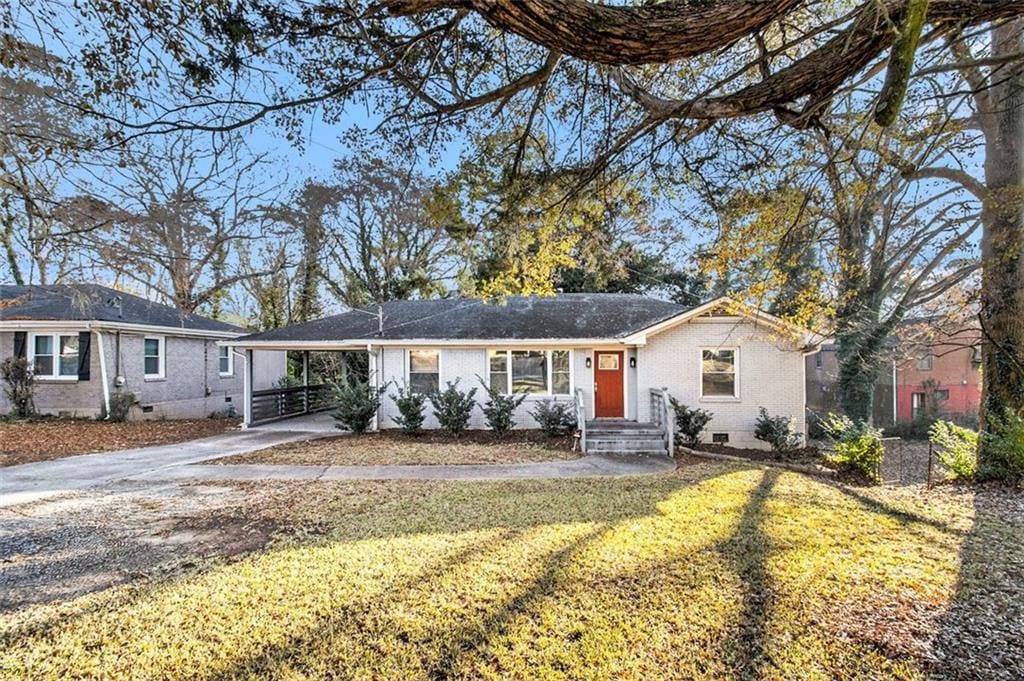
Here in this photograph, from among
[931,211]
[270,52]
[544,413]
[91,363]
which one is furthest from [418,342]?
[931,211]

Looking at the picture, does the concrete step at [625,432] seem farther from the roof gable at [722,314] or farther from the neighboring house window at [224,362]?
the neighboring house window at [224,362]

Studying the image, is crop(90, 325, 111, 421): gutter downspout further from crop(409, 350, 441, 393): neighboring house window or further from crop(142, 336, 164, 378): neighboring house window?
crop(409, 350, 441, 393): neighboring house window

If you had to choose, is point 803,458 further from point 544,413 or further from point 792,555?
point 792,555

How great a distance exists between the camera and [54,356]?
48.3 ft

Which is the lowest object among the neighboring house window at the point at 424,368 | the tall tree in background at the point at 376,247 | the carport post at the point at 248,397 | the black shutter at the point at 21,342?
the carport post at the point at 248,397

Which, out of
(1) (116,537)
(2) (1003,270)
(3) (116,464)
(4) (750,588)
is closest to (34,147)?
(1) (116,537)

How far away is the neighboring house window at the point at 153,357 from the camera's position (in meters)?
15.9

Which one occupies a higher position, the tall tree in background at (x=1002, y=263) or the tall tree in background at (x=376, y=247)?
the tall tree in background at (x=376, y=247)

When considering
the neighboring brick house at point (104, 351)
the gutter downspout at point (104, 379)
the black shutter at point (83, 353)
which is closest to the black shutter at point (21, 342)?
the neighboring brick house at point (104, 351)

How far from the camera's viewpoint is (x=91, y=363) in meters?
14.5

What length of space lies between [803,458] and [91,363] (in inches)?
801

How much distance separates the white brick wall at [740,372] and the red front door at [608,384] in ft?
2.57

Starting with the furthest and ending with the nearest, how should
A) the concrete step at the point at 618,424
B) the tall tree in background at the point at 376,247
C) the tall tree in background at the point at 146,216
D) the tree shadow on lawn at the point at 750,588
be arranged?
the tall tree in background at the point at 376,247 → the concrete step at the point at 618,424 → the tall tree in background at the point at 146,216 → the tree shadow on lawn at the point at 750,588

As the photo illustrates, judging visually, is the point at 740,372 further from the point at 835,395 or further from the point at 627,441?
the point at 835,395
